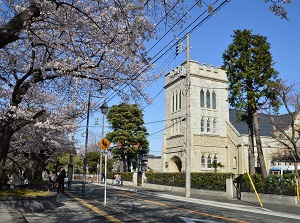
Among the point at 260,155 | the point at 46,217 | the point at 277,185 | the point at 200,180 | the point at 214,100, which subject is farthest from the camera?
the point at 214,100

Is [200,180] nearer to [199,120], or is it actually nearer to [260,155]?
[260,155]

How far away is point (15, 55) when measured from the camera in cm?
1243

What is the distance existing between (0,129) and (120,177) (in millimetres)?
35525

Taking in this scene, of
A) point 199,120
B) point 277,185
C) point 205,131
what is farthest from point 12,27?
point 205,131

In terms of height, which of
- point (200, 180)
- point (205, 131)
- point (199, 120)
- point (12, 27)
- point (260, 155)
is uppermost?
point (199, 120)

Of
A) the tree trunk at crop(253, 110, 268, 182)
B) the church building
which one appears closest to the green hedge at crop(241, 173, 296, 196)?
the tree trunk at crop(253, 110, 268, 182)

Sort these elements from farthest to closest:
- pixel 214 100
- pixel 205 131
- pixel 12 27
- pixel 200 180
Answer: pixel 214 100 → pixel 205 131 → pixel 200 180 → pixel 12 27

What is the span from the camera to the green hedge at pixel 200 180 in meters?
25.1

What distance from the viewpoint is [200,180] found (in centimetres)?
2777

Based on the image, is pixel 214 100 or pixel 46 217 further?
pixel 214 100

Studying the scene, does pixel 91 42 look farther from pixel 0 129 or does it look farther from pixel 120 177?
pixel 120 177

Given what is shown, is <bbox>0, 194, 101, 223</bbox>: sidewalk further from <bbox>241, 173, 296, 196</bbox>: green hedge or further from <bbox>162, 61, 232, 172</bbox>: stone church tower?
<bbox>162, 61, 232, 172</bbox>: stone church tower

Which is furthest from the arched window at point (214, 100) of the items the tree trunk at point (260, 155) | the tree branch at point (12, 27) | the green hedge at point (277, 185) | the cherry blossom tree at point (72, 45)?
the tree branch at point (12, 27)

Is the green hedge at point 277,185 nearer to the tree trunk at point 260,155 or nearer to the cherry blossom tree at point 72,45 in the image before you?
the tree trunk at point 260,155
